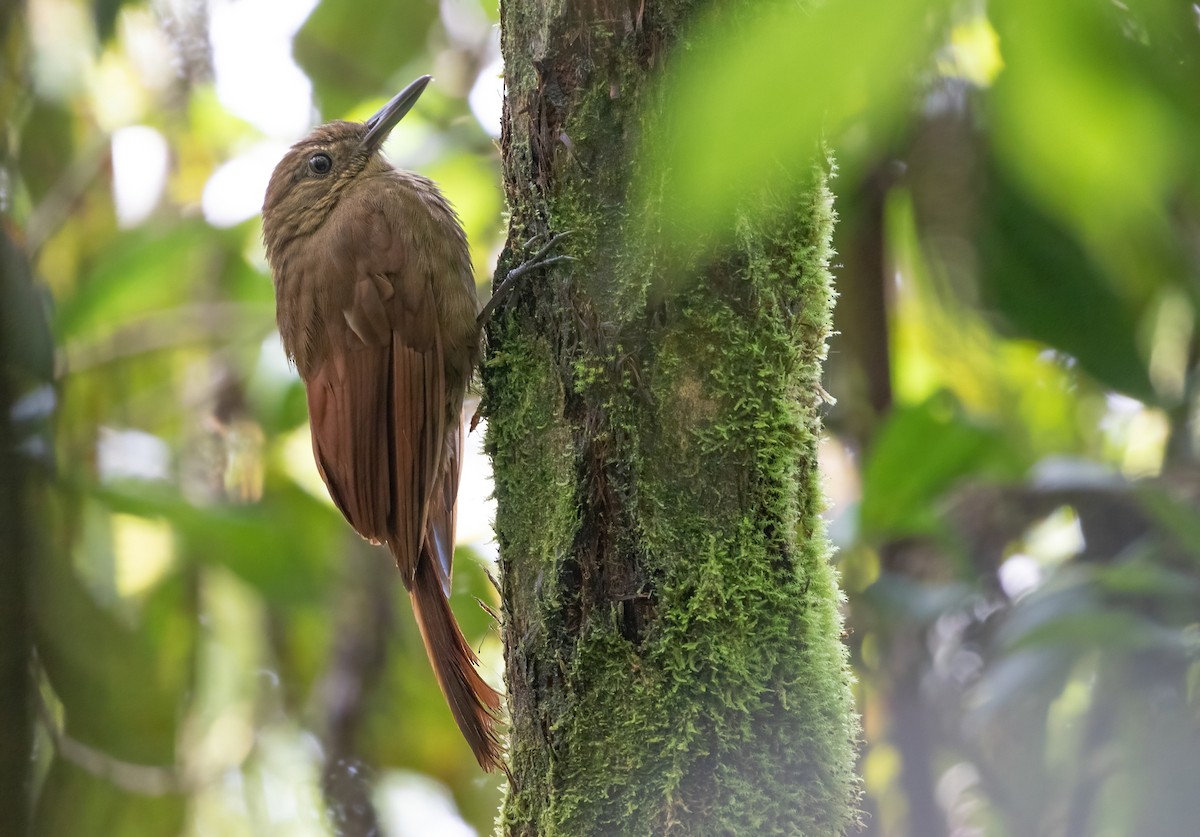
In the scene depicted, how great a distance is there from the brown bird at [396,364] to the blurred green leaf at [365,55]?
130cm

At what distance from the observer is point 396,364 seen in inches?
97.8

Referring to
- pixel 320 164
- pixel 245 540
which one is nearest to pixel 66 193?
pixel 320 164

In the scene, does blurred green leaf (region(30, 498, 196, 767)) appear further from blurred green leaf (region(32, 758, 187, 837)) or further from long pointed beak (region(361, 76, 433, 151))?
long pointed beak (region(361, 76, 433, 151))

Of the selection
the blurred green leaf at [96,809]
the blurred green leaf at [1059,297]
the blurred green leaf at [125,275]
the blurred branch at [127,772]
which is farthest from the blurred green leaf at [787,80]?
the blurred green leaf at [125,275]

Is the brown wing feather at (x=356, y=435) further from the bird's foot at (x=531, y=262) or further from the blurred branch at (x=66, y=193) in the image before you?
the blurred branch at (x=66, y=193)

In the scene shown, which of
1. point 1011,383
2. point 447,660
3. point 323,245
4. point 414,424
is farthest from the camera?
point 1011,383

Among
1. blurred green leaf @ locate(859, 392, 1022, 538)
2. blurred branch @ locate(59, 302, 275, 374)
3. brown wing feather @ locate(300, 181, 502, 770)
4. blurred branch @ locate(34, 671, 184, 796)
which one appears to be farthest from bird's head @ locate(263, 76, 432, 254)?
blurred green leaf @ locate(859, 392, 1022, 538)

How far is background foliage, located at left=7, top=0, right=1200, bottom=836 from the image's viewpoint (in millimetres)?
2557

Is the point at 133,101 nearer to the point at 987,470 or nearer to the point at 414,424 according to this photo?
the point at 414,424

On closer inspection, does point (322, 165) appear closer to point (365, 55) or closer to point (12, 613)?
point (365, 55)

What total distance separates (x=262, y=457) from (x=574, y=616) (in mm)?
2712

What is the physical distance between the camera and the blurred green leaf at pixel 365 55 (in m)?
3.87

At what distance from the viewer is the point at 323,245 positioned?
8.84 feet

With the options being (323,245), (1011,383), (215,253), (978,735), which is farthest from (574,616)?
(215,253)
